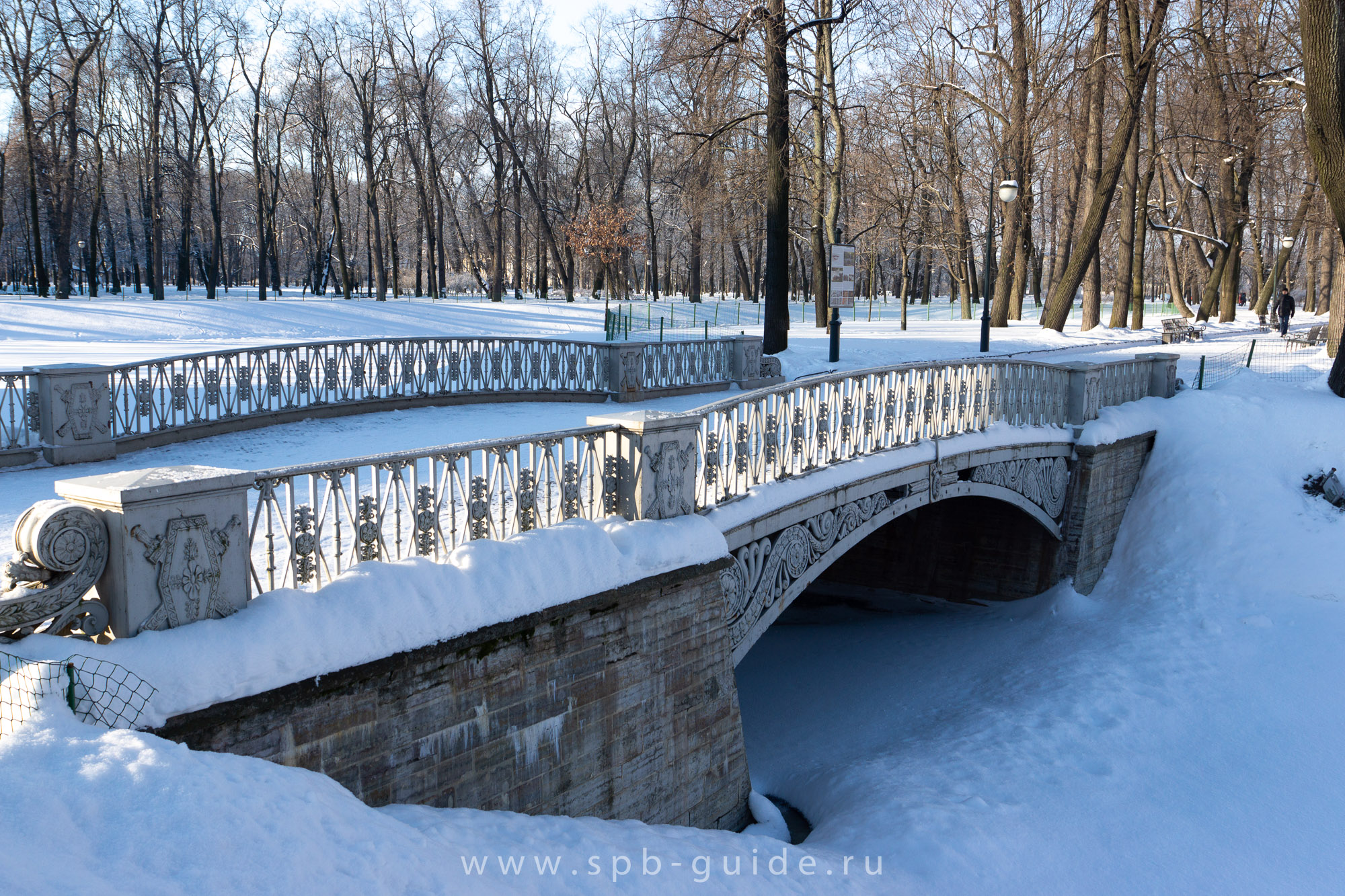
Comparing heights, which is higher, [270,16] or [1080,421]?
[270,16]

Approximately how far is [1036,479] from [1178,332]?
693 inches

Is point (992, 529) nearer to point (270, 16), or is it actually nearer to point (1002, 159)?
point (1002, 159)

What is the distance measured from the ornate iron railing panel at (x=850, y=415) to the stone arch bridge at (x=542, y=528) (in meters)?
0.03

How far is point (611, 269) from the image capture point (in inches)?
2162

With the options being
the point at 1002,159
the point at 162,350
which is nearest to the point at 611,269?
the point at 1002,159

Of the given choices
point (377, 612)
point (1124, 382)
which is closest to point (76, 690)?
point (377, 612)

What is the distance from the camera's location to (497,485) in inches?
334

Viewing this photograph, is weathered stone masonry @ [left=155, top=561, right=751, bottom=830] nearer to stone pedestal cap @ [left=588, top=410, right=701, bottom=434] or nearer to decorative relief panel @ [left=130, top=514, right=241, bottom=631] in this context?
decorative relief panel @ [left=130, top=514, right=241, bottom=631]

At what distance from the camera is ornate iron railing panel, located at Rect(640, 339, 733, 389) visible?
17.6 meters

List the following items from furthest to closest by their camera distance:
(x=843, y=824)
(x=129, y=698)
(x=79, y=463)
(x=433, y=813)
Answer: (x=79, y=463) → (x=843, y=824) → (x=433, y=813) → (x=129, y=698)

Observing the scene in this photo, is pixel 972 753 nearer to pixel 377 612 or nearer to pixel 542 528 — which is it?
pixel 542 528

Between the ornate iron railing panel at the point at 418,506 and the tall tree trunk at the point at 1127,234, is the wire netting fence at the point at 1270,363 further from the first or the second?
the ornate iron railing panel at the point at 418,506

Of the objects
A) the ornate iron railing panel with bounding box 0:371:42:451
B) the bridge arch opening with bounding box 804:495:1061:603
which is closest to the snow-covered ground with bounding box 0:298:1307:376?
the bridge arch opening with bounding box 804:495:1061:603

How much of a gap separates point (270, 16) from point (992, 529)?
39.4 m
